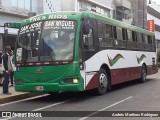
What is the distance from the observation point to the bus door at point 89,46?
12562 millimetres

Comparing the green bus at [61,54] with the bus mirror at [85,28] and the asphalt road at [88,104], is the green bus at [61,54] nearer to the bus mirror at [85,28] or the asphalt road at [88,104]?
the bus mirror at [85,28]

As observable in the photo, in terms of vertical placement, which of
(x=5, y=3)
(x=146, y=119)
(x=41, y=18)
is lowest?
(x=146, y=119)

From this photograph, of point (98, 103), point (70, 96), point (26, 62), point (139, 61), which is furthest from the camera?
point (139, 61)

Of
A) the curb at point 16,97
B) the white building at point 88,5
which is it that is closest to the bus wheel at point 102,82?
the curb at point 16,97

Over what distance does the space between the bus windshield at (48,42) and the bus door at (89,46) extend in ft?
1.87

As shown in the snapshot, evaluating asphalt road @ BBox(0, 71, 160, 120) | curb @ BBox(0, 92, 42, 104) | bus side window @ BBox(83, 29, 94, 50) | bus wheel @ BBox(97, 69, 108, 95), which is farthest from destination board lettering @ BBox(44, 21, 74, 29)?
curb @ BBox(0, 92, 42, 104)

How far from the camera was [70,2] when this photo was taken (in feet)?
137

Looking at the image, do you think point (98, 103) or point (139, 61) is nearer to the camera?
point (98, 103)

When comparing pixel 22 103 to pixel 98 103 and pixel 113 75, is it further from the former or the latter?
pixel 113 75

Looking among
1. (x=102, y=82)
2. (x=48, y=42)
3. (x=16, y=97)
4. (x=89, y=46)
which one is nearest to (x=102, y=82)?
(x=102, y=82)

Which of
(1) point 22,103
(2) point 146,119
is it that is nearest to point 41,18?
(1) point 22,103

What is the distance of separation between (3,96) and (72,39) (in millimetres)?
3108

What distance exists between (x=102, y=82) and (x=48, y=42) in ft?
9.27

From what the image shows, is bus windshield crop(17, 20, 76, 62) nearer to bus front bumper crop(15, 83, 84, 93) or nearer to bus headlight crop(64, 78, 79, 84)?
bus headlight crop(64, 78, 79, 84)
